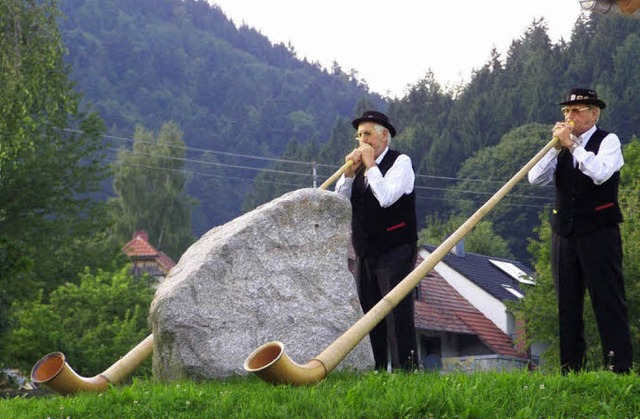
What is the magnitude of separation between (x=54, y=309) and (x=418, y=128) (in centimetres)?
6002

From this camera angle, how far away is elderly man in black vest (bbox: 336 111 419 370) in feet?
29.0

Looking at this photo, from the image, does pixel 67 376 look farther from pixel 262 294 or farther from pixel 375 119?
pixel 375 119

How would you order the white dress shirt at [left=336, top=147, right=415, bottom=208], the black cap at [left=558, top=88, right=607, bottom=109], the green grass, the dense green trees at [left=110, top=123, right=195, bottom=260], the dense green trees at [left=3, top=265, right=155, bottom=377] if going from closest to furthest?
the green grass, the black cap at [left=558, top=88, right=607, bottom=109], the white dress shirt at [left=336, top=147, right=415, bottom=208], the dense green trees at [left=3, top=265, right=155, bottom=377], the dense green trees at [left=110, top=123, right=195, bottom=260]

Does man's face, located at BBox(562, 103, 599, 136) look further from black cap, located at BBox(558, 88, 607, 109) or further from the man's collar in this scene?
the man's collar

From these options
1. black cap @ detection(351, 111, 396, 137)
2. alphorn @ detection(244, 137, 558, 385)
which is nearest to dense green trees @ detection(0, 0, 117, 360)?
black cap @ detection(351, 111, 396, 137)

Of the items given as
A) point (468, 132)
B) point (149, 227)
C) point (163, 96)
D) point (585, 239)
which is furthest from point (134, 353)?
point (163, 96)

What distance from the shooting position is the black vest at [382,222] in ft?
29.3

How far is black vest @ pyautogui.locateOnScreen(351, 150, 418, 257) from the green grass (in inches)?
58.6

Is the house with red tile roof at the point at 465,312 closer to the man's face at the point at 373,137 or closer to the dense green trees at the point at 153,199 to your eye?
the dense green trees at the point at 153,199

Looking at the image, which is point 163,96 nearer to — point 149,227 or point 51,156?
point 149,227

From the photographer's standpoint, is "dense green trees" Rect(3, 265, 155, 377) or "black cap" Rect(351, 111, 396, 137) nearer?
"black cap" Rect(351, 111, 396, 137)

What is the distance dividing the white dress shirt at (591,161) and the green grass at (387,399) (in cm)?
145

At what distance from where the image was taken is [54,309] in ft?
101

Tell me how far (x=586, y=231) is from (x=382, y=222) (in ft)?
5.05
